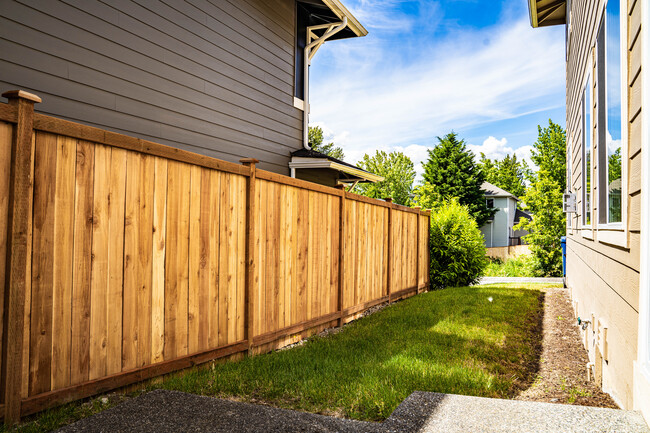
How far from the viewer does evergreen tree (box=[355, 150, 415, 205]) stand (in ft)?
147

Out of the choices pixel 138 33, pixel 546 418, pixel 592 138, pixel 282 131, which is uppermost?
pixel 138 33

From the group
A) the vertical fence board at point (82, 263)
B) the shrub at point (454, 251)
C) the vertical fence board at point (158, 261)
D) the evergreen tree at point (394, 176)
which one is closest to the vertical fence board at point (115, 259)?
the vertical fence board at point (82, 263)

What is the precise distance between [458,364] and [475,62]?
119 feet

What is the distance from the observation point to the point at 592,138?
4625mm

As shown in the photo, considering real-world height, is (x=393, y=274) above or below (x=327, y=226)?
below

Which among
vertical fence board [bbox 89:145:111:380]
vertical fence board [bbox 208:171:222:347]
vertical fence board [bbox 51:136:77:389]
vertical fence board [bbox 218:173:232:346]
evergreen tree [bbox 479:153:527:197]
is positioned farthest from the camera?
evergreen tree [bbox 479:153:527:197]

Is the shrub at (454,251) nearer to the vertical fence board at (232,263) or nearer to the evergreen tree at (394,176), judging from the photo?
the vertical fence board at (232,263)

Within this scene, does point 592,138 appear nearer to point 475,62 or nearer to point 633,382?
point 633,382

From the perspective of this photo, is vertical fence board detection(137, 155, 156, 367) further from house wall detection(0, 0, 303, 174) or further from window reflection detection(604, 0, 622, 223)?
window reflection detection(604, 0, 622, 223)

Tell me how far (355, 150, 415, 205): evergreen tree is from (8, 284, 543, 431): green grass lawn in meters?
38.2

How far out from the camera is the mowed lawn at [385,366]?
3.10 meters

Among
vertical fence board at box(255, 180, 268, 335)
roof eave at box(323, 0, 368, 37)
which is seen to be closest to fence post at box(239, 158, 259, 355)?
vertical fence board at box(255, 180, 268, 335)

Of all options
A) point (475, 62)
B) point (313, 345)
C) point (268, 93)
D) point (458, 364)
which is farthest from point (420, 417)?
point (475, 62)

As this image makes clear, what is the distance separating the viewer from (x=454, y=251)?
10.4 metres
